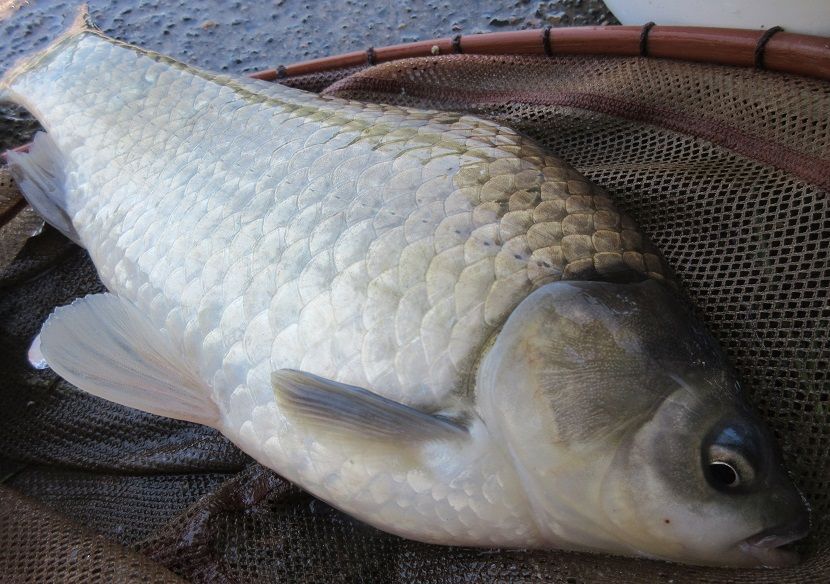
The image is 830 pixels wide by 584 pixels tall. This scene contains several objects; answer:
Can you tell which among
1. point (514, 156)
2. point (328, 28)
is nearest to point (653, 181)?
point (514, 156)

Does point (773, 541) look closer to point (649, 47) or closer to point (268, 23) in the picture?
point (649, 47)

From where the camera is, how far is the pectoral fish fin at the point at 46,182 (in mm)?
1753

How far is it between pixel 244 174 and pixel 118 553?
741mm

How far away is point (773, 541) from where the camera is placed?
932 millimetres

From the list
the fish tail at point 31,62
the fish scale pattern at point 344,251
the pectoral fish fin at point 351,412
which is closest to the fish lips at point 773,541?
the fish scale pattern at point 344,251

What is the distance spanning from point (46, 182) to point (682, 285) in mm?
1559

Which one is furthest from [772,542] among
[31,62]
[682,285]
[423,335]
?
[31,62]

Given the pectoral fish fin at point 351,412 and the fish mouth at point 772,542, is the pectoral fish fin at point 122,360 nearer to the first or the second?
the pectoral fish fin at point 351,412

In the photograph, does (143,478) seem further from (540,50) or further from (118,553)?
(540,50)

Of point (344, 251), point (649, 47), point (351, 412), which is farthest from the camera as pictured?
point (649, 47)

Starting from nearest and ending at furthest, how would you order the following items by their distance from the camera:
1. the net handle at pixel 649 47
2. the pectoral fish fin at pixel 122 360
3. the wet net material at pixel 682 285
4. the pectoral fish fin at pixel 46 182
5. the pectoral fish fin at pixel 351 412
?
the pectoral fish fin at pixel 351 412 < the wet net material at pixel 682 285 < the pectoral fish fin at pixel 122 360 < the net handle at pixel 649 47 < the pectoral fish fin at pixel 46 182

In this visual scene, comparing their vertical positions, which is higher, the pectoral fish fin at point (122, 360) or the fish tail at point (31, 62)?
the fish tail at point (31, 62)

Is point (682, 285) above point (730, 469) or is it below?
above

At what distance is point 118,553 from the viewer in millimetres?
1209
